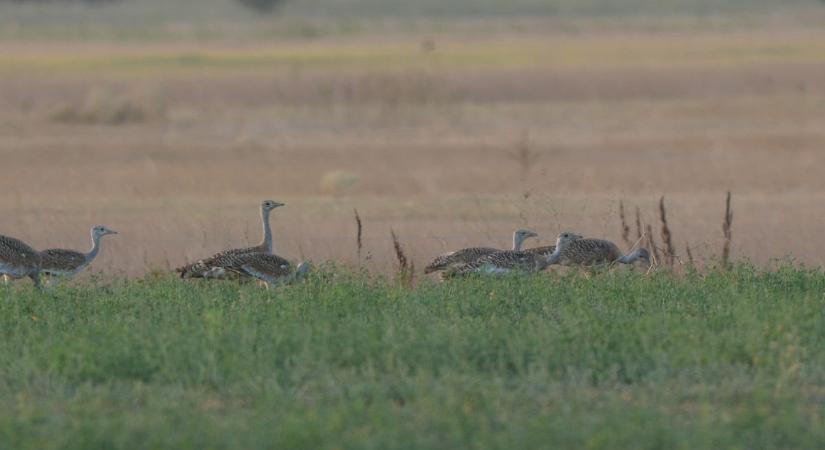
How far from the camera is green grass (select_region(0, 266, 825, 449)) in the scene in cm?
761

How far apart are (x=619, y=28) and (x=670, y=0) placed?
30917 mm

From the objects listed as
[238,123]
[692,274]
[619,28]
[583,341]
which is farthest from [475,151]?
[619,28]

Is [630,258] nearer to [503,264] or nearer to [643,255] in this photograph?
[643,255]

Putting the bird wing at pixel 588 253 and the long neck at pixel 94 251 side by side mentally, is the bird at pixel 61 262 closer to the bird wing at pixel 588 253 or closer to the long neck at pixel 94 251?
the long neck at pixel 94 251

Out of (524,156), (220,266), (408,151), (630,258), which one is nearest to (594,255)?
(630,258)

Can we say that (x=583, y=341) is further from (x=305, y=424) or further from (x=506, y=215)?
(x=506, y=215)

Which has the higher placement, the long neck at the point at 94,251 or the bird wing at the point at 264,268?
the long neck at the point at 94,251

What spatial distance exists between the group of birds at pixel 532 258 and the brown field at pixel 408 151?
93 centimetres

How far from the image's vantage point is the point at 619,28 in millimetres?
72438

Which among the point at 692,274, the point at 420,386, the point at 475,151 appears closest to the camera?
the point at 420,386

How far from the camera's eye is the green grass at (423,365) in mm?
7609

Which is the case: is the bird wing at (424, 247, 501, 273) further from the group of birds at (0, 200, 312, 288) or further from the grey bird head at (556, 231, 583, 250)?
the group of birds at (0, 200, 312, 288)

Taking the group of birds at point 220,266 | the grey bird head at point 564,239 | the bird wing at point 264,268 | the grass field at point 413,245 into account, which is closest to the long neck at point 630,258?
the grey bird head at point 564,239

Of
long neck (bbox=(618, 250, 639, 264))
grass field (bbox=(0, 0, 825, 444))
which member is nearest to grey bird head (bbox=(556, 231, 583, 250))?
long neck (bbox=(618, 250, 639, 264))
